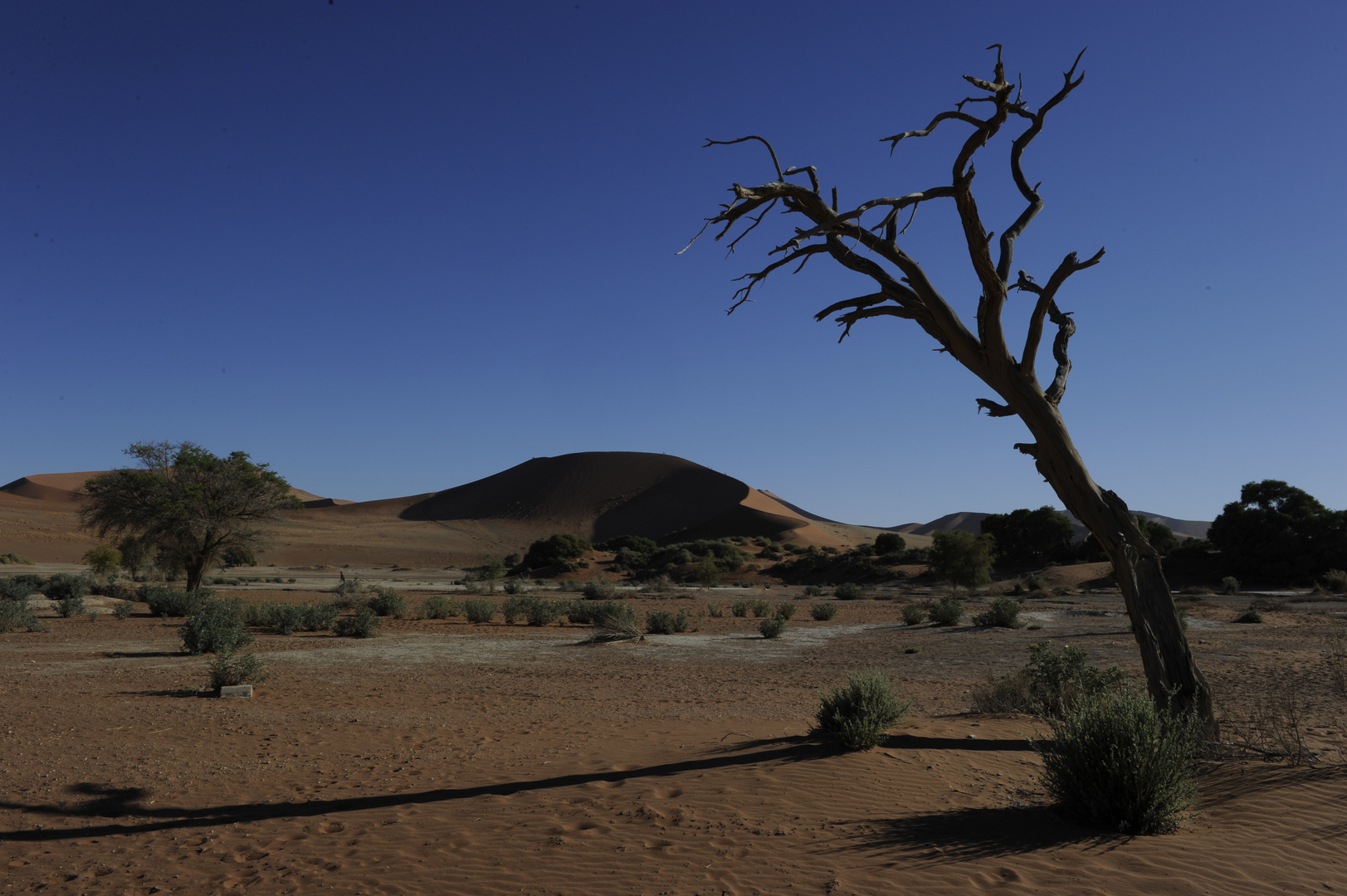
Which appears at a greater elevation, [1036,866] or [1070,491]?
[1070,491]

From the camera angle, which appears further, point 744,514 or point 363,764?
point 744,514

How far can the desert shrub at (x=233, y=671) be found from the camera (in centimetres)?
1234

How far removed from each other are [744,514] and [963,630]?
77793mm

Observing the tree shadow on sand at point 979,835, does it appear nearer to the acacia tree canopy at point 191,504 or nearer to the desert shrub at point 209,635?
the desert shrub at point 209,635

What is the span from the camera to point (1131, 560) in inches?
299

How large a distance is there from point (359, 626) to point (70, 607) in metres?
10.6

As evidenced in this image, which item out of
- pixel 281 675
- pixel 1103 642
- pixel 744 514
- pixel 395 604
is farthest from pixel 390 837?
pixel 744 514

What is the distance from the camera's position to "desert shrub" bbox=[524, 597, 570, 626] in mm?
26984

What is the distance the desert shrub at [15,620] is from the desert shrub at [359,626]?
7.09m

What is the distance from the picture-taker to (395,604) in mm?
28562

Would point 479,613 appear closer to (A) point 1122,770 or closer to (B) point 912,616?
(B) point 912,616

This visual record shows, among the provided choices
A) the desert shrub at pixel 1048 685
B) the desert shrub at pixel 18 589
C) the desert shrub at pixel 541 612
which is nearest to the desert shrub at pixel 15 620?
the desert shrub at pixel 18 589

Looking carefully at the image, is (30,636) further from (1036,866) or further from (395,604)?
(1036,866)

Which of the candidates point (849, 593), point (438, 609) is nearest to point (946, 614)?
point (849, 593)
